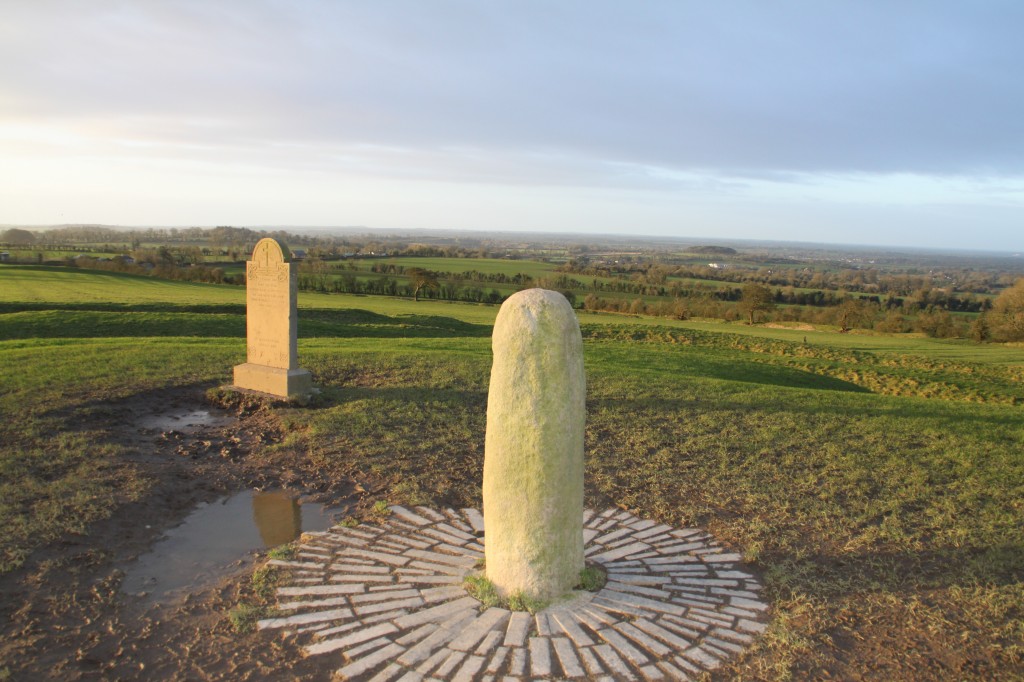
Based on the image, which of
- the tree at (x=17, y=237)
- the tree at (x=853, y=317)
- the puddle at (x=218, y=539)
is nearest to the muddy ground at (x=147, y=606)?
the puddle at (x=218, y=539)

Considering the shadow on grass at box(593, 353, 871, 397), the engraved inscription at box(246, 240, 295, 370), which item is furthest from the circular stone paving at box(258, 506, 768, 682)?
the shadow on grass at box(593, 353, 871, 397)

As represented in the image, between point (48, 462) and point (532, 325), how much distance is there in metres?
6.52

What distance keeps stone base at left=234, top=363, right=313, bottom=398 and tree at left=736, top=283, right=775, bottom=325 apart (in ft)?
109

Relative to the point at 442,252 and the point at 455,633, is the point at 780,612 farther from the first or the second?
the point at 442,252

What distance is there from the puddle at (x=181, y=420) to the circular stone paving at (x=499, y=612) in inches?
194

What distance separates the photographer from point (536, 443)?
505cm

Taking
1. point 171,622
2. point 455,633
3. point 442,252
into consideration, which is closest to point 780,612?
point 455,633

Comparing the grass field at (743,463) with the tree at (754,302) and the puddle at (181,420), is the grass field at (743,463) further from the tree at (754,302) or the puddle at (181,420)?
the tree at (754,302)

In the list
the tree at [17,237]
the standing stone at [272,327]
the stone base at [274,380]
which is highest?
the tree at [17,237]

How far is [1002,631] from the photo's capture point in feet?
16.3

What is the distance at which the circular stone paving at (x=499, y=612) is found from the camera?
442cm

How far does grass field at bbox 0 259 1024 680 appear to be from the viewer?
5121 millimetres

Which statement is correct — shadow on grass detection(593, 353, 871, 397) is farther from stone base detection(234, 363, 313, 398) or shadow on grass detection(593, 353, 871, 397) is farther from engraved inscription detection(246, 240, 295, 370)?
engraved inscription detection(246, 240, 295, 370)

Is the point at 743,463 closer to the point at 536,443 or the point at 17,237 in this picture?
the point at 536,443
